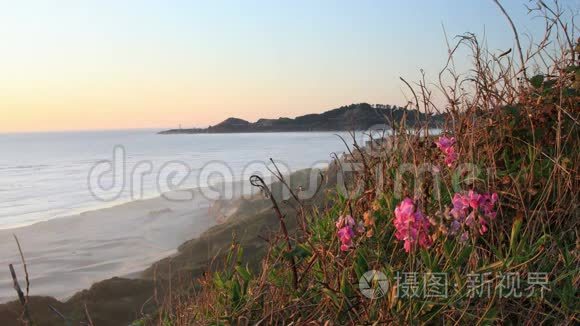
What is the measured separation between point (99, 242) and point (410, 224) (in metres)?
9.04

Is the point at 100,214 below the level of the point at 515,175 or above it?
below

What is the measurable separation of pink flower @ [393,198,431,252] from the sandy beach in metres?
5.92

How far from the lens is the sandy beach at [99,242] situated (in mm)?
8234

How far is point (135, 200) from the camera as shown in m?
15.8

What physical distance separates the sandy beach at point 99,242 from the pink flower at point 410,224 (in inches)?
233

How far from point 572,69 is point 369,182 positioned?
145cm

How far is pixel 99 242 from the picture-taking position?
1060 cm

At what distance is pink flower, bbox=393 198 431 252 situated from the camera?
2.57 m

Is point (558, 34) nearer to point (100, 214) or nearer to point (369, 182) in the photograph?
point (369, 182)

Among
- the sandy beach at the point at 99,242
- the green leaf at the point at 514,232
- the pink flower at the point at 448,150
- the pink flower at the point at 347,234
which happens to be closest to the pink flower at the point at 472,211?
the green leaf at the point at 514,232

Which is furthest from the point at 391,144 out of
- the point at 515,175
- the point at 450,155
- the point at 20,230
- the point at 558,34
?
the point at 20,230

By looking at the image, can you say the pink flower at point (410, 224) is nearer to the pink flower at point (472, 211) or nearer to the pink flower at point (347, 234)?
the pink flower at point (472, 211)

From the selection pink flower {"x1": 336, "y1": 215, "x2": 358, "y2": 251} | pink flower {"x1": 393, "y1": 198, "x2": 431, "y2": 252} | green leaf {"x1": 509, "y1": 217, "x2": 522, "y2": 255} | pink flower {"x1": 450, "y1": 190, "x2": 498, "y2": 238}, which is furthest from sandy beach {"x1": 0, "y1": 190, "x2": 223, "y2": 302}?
green leaf {"x1": 509, "y1": 217, "x2": 522, "y2": 255}

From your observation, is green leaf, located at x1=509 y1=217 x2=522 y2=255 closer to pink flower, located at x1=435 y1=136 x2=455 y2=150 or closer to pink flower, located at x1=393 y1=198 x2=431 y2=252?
pink flower, located at x1=393 y1=198 x2=431 y2=252
